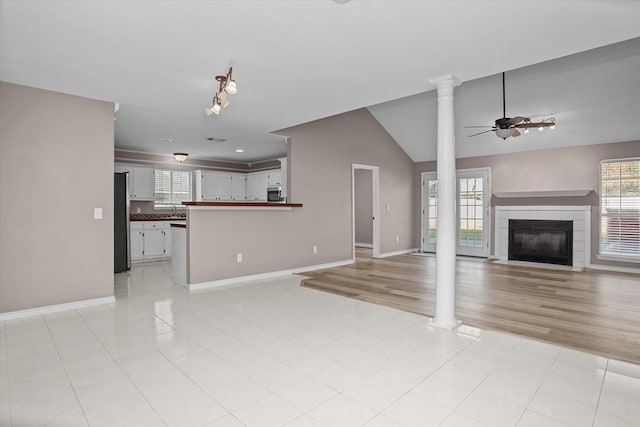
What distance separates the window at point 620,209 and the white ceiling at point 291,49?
1715mm

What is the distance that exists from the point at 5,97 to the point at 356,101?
3650 millimetres

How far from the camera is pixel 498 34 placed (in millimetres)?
2504

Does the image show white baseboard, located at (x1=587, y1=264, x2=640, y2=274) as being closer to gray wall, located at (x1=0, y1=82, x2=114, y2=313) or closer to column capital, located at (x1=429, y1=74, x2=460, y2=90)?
column capital, located at (x1=429, y1=74, x2=460, y2=90)

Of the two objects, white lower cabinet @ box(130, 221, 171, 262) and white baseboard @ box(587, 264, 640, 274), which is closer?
white baseboard @ box(587, 264, 640, 274)

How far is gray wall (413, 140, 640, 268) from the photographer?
6.23 meters

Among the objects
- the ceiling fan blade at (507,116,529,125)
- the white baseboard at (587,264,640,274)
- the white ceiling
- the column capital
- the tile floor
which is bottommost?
the tile floor

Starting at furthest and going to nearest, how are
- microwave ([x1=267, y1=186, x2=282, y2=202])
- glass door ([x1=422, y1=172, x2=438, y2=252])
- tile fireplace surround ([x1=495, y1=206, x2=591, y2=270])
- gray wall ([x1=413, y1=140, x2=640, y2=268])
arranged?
glass door ([x1=422, y1=172, x2=438, y2=252]) → microwave ([x1=267, y1=186, x2=282, y2=202]) → tile fireplace surround ([x1=495, y1=206, x2=591, y2=270]) → gray wall ([x1=413, y1=140, x2=640, y2=268])

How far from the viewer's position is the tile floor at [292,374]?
1.87 meters

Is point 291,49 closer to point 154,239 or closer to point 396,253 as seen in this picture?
point 154,239

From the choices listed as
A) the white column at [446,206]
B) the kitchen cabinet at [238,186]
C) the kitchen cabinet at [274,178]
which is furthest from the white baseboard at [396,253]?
the white column at [446,206]

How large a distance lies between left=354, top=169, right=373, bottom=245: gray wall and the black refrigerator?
5.83 meters

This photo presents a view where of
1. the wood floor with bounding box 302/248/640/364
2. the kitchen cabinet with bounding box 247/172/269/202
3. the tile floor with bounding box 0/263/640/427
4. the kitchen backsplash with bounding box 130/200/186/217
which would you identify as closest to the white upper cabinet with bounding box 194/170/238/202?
the kitchen cabinet with bounding box 247/172/269/202

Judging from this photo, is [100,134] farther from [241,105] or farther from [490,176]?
[490,176]

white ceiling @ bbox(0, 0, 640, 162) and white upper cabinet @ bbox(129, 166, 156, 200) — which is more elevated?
white ceiling @ bbox(0, 0, 640, 162)
